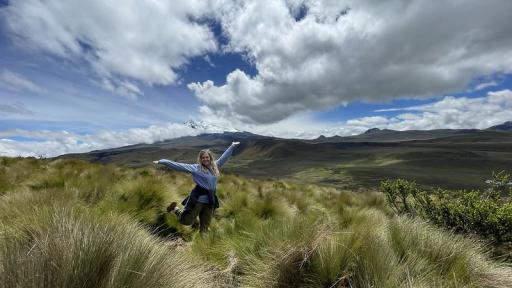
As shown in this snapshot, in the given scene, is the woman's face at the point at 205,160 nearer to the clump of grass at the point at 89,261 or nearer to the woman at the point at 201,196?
the woman at the point at 201,196

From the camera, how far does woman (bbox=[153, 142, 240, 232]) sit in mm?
7941

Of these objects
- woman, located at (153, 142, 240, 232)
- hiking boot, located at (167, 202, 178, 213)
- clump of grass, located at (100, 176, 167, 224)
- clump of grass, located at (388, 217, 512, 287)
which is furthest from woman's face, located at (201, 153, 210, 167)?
clump of grass, located at (388, 217, 512, 287)

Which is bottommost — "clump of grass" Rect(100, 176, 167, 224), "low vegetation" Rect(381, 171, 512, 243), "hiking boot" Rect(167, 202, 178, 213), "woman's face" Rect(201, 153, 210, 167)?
"low vegetation" Rect(381, 171, 512, 243)

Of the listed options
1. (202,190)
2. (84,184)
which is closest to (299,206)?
(202,190)

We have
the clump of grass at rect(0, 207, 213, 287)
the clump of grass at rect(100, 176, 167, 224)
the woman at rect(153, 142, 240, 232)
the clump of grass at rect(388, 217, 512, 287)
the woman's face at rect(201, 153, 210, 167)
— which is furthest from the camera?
the woman's face at rect(201, 153, 210, 167)

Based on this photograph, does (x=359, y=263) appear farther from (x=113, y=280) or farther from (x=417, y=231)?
(x=113, y=280)

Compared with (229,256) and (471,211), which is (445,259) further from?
(471,211)

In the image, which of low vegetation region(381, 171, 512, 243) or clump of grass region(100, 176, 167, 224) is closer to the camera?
low vegetation region(381, 171, 512, 243)

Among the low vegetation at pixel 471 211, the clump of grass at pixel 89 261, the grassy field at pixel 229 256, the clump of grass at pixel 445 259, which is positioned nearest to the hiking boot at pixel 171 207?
the grassy field at pixel 229 256

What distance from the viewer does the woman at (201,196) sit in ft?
26.1

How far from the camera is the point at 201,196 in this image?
26.7 feet

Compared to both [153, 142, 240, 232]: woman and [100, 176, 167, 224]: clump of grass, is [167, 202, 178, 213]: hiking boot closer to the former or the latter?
[153, 142, 240, 232]: woman

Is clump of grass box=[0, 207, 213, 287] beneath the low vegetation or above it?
above

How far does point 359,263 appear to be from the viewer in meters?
3.71
